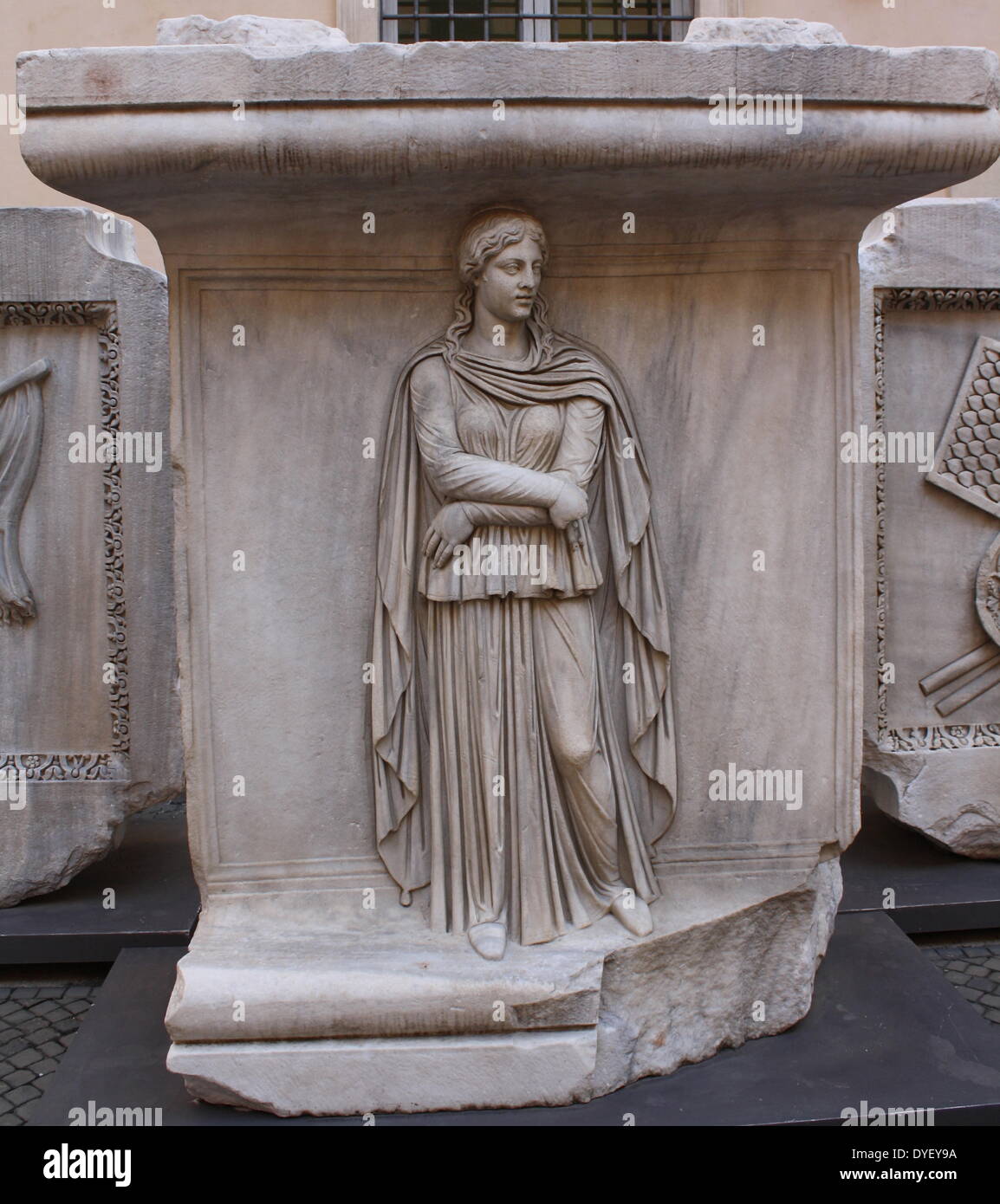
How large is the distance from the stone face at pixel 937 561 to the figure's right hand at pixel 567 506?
192cm

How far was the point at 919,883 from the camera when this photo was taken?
4543mm

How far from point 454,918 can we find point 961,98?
259 cm

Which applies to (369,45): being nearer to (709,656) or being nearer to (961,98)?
(961,98)

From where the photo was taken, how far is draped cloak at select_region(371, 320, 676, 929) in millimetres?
3180

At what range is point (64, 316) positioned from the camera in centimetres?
436

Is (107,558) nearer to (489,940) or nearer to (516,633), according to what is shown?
(516,633)

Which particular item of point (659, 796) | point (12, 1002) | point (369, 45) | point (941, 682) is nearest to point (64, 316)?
point (369, 45)

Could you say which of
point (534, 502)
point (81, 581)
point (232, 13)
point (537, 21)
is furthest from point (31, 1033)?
point (537, 21)

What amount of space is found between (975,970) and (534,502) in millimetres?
2623

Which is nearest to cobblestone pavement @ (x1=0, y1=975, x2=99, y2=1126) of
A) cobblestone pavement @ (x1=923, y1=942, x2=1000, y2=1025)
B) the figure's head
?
the figure's head

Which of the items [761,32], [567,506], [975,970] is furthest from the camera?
[975,970]

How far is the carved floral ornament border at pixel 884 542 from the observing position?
4504 mm

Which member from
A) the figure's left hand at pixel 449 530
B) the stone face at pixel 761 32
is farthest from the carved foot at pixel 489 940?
the stone face at pixel 761 32

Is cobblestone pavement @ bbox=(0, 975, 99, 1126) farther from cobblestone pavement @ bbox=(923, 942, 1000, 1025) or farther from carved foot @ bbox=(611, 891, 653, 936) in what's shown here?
cobblestone pavement @ bbox=(923, 942, 1000, 1025)
